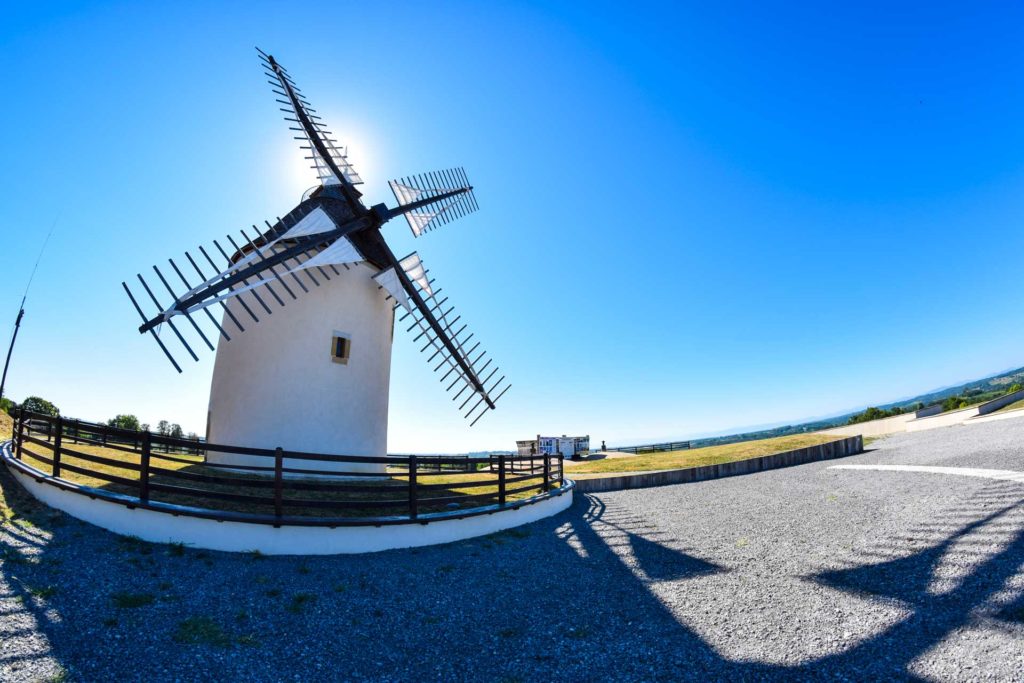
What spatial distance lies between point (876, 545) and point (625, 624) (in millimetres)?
4756

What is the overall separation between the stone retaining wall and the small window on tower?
9.19 m

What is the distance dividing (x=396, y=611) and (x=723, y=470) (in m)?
14.5

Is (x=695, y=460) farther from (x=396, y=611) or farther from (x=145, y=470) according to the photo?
(x=145, y=470)

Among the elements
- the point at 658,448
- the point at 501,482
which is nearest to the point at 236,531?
the point at 501,482

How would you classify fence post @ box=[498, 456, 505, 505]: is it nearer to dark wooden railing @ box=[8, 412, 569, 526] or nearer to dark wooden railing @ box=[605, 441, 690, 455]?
dark wooden railing @ box=[8, 412, 569, 526]

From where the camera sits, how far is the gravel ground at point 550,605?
3891mm

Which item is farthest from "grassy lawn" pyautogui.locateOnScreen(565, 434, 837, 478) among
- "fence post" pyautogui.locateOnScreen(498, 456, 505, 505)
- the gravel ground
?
the gravel ground

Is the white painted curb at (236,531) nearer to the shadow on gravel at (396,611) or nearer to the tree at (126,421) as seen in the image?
the shadow on gravel at (396,611)

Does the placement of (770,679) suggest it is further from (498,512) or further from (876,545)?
(498,512)

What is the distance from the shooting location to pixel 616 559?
741cm

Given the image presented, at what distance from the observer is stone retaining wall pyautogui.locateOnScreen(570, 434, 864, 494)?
15.3 meters

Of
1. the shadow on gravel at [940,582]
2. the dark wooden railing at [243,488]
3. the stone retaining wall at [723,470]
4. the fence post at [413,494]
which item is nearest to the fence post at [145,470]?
the dark wooden railing at [243,488]

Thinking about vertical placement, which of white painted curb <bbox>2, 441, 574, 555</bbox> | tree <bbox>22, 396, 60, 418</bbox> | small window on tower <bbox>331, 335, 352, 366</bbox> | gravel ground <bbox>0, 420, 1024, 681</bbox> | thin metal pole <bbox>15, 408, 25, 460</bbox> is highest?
tree <bbox>22, 396, 60, 418</bbox>

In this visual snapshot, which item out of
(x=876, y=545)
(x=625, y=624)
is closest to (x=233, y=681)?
(x=625, y=624)
